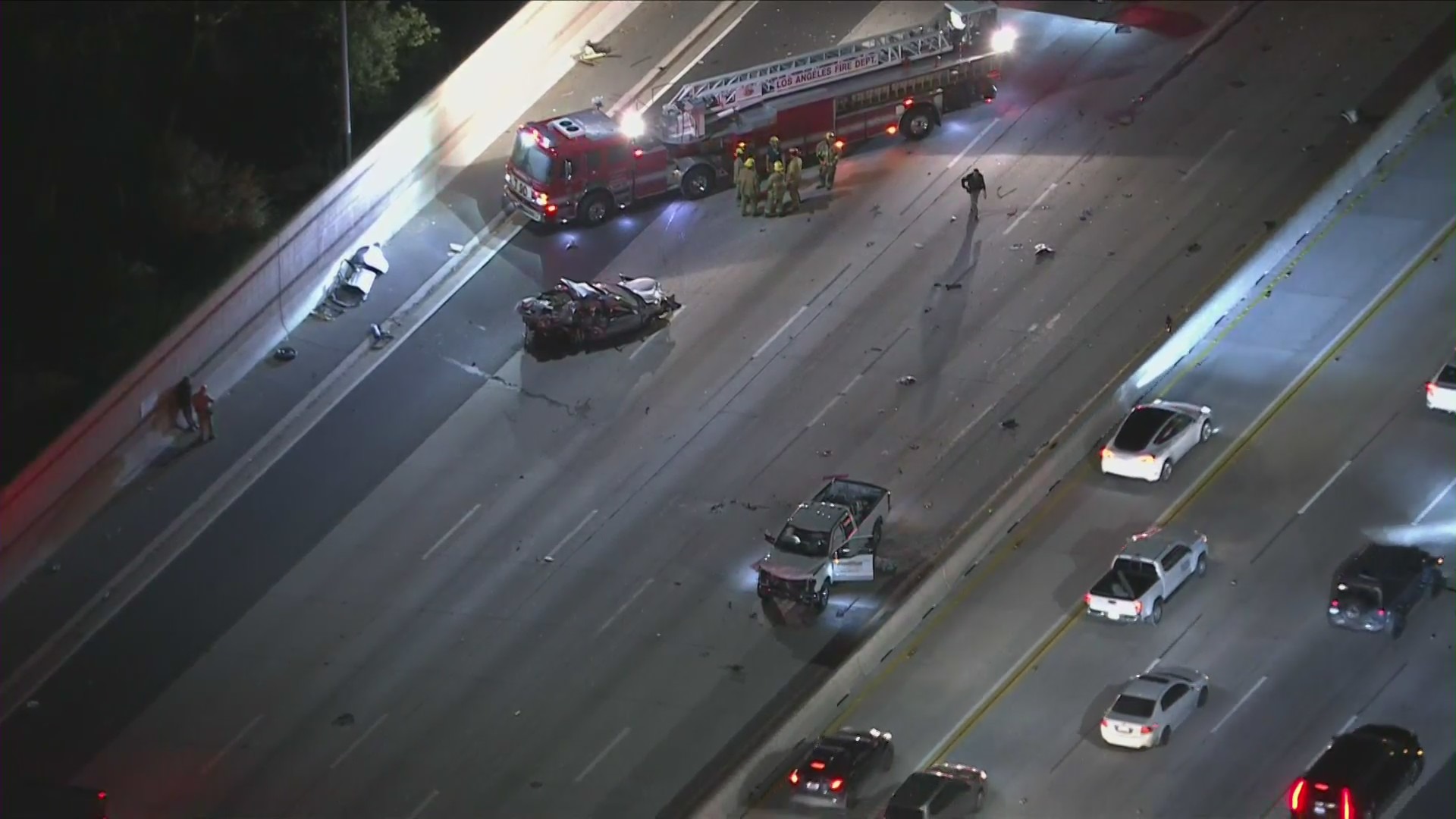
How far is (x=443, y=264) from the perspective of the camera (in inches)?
2015

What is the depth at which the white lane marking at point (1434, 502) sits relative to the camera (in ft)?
135

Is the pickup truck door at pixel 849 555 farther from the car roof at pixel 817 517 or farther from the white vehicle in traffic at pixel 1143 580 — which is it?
the white vehicle in traffic at pixel 1143 580

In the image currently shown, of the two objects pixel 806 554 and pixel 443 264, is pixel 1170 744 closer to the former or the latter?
pixel 806 554

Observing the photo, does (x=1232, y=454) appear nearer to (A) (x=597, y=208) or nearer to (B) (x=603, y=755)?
(B) (x=603, y=755)

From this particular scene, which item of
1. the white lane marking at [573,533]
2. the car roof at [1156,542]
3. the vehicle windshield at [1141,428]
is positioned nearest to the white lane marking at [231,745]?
the white lane marking at [573,533]

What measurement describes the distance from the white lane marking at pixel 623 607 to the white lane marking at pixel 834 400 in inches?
196

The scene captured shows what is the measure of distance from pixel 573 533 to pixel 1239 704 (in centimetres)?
1256

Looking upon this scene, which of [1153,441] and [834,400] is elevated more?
[1153,441]

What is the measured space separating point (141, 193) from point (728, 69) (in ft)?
44.2

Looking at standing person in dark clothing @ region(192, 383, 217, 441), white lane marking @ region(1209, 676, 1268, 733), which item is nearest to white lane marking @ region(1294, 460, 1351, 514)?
white lane marking @ region(1209, 676, 1268, 733)

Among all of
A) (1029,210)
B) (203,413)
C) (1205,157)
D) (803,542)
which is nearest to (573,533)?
(803,542)

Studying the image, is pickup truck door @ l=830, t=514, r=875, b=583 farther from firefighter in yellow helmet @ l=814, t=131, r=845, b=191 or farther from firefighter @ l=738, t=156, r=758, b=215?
firefighter in yellow helmet @ l=814, t=131, r=845, b=191

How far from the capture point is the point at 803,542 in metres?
41.3

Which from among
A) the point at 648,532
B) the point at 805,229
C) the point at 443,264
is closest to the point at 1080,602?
the point at 648,532
